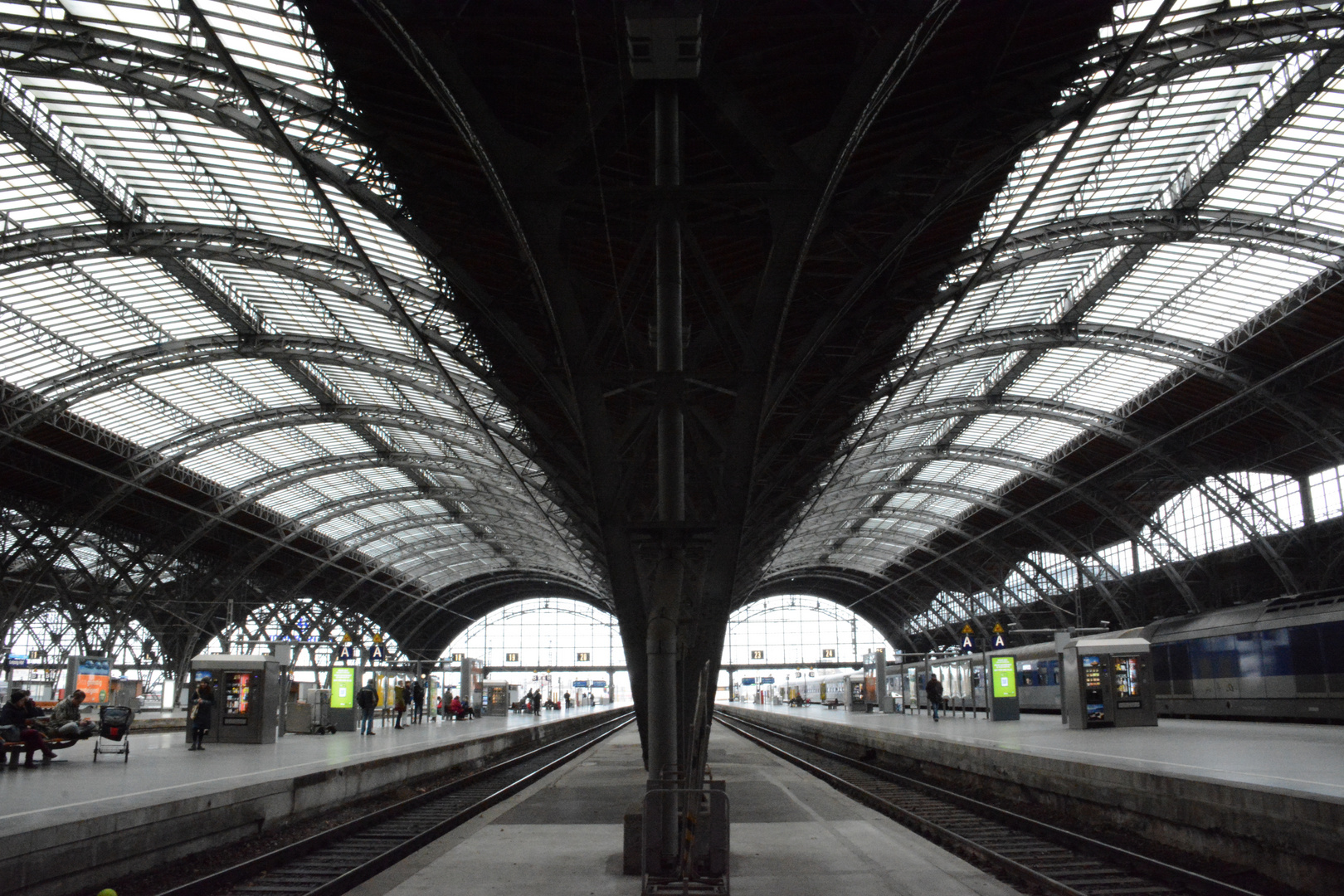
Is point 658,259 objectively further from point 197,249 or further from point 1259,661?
point 1259,661

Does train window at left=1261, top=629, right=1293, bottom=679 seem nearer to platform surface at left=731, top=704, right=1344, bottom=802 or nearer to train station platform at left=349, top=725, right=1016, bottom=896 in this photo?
platform surface at left=731, top=704, right=1344, bottom=802

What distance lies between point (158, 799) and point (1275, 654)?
1102 inches

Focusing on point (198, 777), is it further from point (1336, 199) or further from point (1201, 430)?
point (1201, 430)

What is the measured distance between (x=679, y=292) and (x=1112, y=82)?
5.02 metres

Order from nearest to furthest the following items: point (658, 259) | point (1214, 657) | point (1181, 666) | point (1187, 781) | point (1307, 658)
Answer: point (658, 259)
point (1187, 781)
point (1307, 658)
point (1214, 657)
point (1181, 666)

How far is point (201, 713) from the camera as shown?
21.6 m

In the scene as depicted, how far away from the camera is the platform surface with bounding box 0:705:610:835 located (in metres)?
11.0

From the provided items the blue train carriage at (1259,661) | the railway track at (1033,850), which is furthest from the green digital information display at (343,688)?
the blue train carriage at (1259,661)

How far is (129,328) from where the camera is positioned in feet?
103

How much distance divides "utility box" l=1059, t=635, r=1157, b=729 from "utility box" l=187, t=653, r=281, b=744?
19.7m

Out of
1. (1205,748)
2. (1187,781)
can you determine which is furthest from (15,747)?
(1205,748)

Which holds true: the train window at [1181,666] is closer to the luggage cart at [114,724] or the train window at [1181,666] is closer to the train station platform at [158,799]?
the train station platform at [158,799]

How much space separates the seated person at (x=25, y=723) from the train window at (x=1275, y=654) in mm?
29029

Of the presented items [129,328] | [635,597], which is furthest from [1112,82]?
[129,328]
